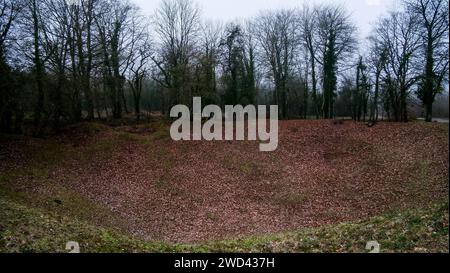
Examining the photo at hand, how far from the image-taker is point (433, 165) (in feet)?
61.6

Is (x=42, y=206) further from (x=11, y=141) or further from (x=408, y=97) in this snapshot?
(x=408, y=97)

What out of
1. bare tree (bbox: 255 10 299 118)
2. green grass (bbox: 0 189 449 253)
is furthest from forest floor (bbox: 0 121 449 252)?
bare tree (bbox: 255 10 299 118)

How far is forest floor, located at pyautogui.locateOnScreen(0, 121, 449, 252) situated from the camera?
10.0 metres

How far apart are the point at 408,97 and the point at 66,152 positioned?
31.6 m

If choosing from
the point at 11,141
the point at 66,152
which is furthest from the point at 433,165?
the point at 11,141

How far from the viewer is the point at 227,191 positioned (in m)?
19.5

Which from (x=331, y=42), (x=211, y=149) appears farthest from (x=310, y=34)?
(x=211, y=149)

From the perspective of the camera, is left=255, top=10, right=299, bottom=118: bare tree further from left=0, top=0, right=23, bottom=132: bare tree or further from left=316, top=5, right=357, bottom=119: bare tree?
left=0, top=0, right=23, bottom=132: bare tree

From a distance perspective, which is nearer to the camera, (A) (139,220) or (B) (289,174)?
(A) (139,220)

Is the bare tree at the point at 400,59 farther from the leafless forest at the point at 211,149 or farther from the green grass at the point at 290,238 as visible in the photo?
the green grass at the point at 290,238

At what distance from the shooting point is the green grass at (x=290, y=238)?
27.8 ft

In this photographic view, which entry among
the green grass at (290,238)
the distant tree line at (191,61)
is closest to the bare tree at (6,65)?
the distant tree line at (191,61)

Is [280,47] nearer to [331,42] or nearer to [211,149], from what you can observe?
[331,42]
